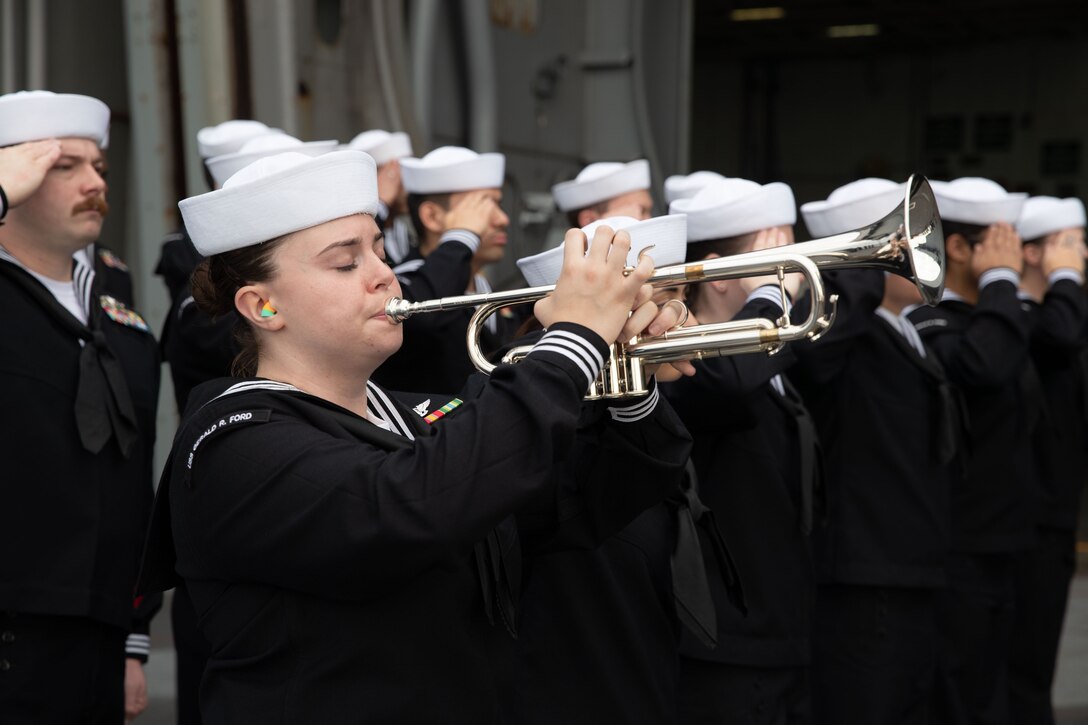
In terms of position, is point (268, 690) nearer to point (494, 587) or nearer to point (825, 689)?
point (494, 587)

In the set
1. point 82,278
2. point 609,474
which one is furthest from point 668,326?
point 82,278

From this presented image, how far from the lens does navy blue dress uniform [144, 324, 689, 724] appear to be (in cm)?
186

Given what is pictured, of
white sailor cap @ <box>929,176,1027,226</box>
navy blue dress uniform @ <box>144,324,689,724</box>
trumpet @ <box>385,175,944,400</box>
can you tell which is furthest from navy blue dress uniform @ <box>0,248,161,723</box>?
white sailor cap @ <box>929,176,1027,226</box>

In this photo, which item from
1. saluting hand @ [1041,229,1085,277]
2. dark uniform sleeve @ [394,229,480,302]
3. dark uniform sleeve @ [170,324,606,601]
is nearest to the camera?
dark uniform sleeve @ [170,324,606,601]

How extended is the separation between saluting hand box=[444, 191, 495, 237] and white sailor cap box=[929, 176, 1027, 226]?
60.8 inches

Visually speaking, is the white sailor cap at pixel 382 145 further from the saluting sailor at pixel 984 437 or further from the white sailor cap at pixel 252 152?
the saluting sailor at pixel 984 437

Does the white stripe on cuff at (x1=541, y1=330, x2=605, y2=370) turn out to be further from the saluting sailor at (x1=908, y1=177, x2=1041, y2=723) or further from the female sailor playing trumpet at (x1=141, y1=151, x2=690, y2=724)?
the saluting sailor at (x1=908, y1=177, x2=1041, y2=723)

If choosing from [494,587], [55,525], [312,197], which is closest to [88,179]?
[55,525]

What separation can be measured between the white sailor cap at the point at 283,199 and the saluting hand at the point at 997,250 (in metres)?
3.25

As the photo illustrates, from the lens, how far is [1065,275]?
Answer: 5.62 meters

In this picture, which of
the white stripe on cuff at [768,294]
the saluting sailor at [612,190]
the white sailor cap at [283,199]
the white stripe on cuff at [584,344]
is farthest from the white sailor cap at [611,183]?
the white stripe on cuff at [584,344]

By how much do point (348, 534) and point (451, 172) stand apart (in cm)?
292

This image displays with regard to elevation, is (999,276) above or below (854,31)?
below

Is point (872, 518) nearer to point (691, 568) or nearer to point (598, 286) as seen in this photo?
point (691, 568)
